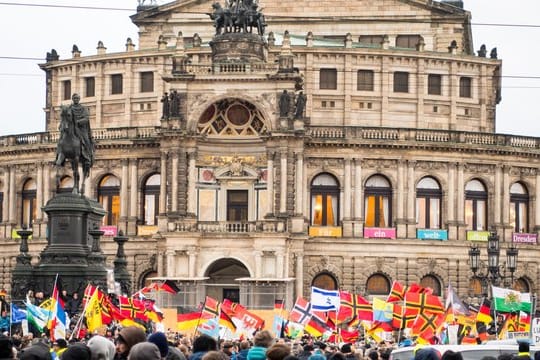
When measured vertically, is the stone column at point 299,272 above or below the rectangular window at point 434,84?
below

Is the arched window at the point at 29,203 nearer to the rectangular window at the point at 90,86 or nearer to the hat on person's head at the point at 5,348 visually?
the rectangular window at the point at 90,86

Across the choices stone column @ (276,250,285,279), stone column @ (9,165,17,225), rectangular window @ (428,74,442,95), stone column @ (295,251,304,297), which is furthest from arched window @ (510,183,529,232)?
stone column @ (9,165,17,225)

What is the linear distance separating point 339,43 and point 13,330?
5835cm

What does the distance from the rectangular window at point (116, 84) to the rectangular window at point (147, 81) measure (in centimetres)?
160

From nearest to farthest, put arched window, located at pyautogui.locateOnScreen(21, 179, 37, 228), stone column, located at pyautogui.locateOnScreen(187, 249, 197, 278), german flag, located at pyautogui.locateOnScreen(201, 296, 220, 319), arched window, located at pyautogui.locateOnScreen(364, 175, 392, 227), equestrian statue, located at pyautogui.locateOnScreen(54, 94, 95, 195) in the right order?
german flag, located at pyautogui.locateOnScreen(201, 296, 220, 319)
equestrian statue, located at pyautogui.locateOnScreen(54, 94, 95, 195)
stone column, located at pyautogui.locateOnScreen(187, 249, 197, 278)
arched window, located at pyautogui.locateOnScreen(364, 175, 392, 227)
arched window, located at pyautogui.locateOnScreen(21, 179, 37, 228)

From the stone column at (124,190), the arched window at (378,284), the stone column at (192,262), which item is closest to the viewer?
the stone column at (192,262)

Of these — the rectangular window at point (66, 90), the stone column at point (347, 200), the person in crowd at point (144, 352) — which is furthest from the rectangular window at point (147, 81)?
the person in crowd at point (144, 352)

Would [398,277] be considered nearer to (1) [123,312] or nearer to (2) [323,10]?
(2) [323,10]

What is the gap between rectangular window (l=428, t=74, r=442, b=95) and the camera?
307 ft

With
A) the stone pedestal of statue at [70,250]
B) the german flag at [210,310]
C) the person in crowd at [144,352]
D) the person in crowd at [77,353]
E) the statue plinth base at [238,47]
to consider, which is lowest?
the german flag at [210,310]

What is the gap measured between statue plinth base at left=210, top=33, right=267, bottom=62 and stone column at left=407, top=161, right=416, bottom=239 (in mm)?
10888

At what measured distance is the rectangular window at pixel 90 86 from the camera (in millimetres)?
95625

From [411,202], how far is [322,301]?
3933 centimetres

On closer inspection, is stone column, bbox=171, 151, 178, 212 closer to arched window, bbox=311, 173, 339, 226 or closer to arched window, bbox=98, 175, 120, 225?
arched window, bbox=98, 175, 120, 225
